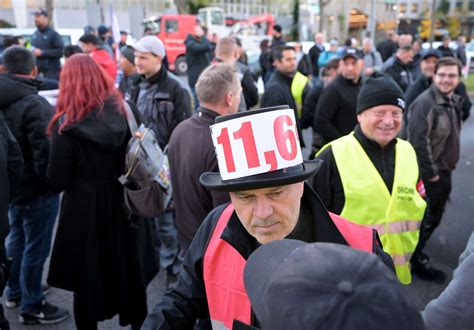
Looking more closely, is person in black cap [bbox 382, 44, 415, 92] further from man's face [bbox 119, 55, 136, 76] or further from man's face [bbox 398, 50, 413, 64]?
man's face [bbox 119, 55, 136, 76]

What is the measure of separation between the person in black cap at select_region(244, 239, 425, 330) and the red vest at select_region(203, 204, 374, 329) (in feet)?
2.09

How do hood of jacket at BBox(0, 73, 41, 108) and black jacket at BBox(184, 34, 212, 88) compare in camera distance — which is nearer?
hood of jacket at BBox(0, 73, 41, 108)

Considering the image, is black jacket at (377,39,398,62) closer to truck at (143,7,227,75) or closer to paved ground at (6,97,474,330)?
paved ground at (6,97,474,330)

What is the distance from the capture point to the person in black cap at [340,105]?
4.64 m

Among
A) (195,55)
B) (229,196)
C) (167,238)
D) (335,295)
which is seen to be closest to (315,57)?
(195,55)

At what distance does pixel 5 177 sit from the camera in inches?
101

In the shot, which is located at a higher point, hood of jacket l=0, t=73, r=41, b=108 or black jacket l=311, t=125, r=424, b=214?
hood of jacket l=0, t=73, r=41, b=108

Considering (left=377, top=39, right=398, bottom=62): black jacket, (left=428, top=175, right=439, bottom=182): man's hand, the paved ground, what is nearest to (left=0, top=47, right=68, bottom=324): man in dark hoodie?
the paved ground

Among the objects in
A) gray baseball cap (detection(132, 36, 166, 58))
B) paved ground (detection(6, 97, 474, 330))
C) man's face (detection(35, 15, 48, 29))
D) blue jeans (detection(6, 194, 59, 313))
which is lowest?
paved ground (detection(6, 97, 474, 330))

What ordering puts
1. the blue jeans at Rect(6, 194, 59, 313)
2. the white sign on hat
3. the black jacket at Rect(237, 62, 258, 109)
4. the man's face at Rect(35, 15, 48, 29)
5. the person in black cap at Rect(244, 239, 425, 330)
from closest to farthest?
the person in black cap at Rect(244, 239, 425, 330) < the white sign on hat < the blue jeans at Rect(6, 194, 59, 313) < the black jacket at Rect(237, 62, 258, 109) < the man's face at Rect(35, 15, 48, 29)

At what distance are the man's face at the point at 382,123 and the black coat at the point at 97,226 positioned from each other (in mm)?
1455

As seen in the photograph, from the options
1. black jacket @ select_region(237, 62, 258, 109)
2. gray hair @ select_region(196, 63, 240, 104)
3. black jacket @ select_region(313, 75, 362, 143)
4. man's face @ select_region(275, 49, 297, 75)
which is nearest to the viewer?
gray hair @ select_region(196, 63, 240, 104)

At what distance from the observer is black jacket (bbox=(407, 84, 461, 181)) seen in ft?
13.0

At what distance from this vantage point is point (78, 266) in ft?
9.80
